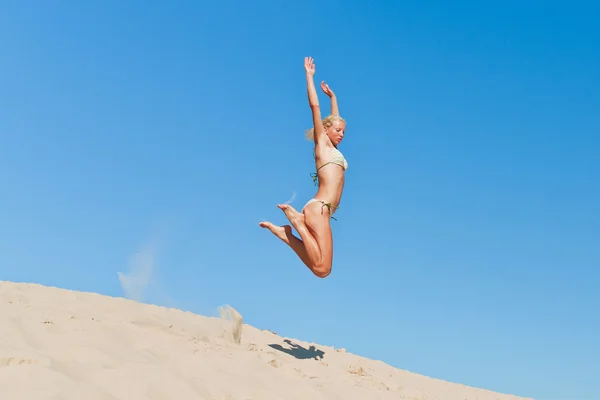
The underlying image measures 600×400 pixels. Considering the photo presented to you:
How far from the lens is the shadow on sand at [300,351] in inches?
340

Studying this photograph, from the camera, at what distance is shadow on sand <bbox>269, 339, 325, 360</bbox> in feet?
28.3

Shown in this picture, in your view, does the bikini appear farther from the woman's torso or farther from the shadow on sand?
the shadow on sand

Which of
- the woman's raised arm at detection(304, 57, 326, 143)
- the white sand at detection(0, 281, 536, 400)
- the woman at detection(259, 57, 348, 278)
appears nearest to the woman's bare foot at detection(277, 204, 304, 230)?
the woman at detection(259, 57, 348, 278)

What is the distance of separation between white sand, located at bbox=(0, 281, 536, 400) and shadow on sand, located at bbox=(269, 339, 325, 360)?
0.09 ft

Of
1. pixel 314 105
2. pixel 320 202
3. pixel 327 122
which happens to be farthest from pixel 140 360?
pixel 327 122

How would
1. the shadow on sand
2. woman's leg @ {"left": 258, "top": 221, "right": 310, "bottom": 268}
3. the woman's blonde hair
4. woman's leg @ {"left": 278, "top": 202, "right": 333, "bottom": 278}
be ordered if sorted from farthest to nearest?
the shadow on sand → the woman's blonde hair → woman's leg @ {"left": 258, "top": 221, "right": 310, "bottom": 268} → woman's leg @ {"left": 278, "top": 202, "right": 333, "bottom": 278}

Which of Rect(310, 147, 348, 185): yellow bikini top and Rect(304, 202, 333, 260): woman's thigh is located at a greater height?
Rect(310, 147, 348, 185): yellow bikini top

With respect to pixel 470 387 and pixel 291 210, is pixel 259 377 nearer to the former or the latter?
pixel 291 210

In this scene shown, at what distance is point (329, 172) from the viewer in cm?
764

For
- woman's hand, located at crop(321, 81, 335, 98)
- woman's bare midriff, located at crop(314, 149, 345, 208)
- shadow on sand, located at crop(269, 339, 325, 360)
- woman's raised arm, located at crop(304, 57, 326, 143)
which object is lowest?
shadow on sand, located at crop(269, 339, 325, 360)

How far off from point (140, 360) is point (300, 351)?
152 inches

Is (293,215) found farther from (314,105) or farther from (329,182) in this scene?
(314,105)

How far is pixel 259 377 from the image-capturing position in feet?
19.9

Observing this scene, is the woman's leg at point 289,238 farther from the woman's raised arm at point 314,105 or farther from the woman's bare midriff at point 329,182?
the woman's raised arm at point 314,105
